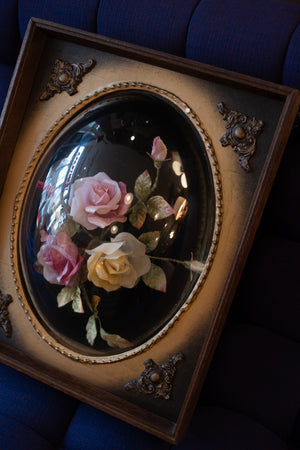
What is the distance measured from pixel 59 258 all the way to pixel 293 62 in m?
0.41

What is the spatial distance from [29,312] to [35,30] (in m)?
0.42

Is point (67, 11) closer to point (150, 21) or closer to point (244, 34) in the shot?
point (150, 21)

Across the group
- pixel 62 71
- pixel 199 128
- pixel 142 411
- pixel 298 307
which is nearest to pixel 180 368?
pixel 142 411

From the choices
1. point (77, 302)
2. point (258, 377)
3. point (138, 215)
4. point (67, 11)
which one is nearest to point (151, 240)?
point (138, 215)

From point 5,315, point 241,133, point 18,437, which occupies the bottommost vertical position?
point 18,437

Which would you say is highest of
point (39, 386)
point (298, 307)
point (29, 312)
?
point (298, 307)

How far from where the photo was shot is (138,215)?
2.25 ft

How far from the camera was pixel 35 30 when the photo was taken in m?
0.76

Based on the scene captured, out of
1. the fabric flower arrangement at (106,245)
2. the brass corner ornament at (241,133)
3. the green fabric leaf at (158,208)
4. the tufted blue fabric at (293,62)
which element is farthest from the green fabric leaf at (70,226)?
the tufted blue fabric at (293,62)

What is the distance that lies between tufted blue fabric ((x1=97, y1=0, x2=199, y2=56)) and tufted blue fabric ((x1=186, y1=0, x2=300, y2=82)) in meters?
0.02

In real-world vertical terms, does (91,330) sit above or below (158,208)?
below

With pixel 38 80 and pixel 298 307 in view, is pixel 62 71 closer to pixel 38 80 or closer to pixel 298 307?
pixel 38 80

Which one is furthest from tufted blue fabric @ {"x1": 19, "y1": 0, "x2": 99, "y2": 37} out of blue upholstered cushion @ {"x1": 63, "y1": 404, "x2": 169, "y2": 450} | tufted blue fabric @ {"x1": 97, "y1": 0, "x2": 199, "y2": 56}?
blue upholstered cushion @ {"x1": 63, "y1": 404, "x2": 169, "y2": 450}

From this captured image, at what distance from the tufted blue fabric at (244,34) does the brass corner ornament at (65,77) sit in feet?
0.52
